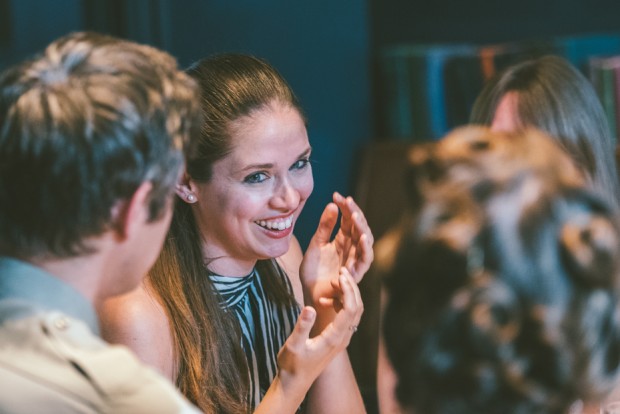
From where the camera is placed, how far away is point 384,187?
3.78 metres

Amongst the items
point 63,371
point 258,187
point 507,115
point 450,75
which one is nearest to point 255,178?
point 258,187

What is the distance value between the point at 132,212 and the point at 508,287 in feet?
1.49

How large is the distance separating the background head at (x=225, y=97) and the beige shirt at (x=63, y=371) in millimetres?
866

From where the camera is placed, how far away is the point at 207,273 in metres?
1.89

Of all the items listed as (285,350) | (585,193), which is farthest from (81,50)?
(285,350)

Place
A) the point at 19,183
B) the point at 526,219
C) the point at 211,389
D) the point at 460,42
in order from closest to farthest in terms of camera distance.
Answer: the point at 526,219 < the point at 19,183 < the point at 211,389 < the point at 460,42

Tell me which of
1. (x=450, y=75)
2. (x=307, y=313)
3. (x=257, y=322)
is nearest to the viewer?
(x=307, y=313)

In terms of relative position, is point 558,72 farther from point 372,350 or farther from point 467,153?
point 372,350

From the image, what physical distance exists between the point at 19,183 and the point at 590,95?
147 centimetres

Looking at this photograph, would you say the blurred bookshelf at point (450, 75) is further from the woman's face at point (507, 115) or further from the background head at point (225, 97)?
the background head at point (225, 97)

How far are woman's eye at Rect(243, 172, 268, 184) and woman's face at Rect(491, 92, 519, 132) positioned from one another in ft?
2.04

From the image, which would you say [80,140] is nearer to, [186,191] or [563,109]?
[186,191]

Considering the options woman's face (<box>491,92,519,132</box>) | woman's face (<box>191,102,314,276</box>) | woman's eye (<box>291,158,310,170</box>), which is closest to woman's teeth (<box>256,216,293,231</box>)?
woman's face (<box>191,102,314,276</box>)

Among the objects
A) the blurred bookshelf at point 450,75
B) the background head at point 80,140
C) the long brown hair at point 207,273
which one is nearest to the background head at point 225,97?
the long brown hair at point 207,273
